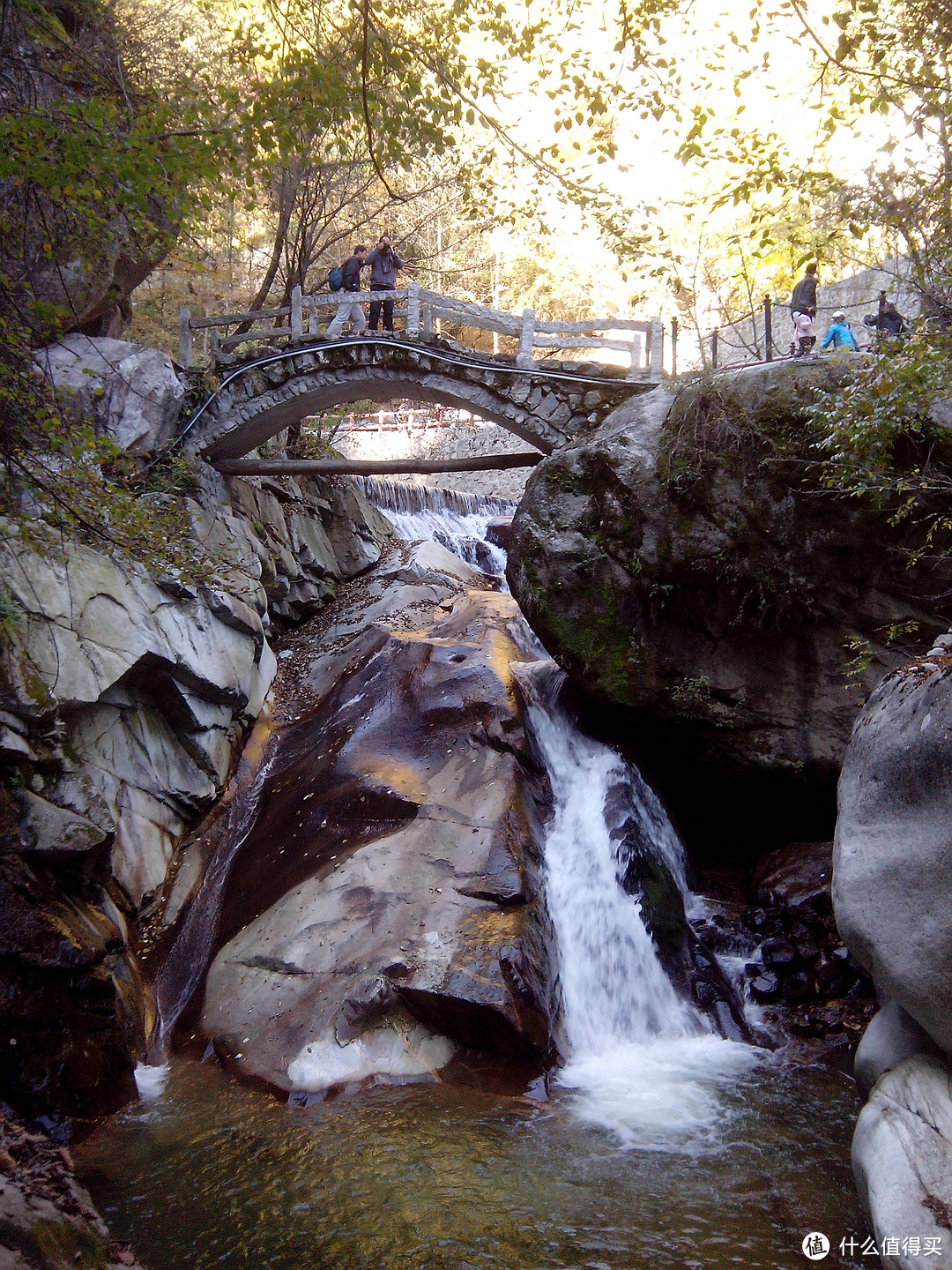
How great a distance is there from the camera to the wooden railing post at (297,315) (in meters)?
11.2

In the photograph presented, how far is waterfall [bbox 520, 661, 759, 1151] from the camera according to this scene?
16.7 feet

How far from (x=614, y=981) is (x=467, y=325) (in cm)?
818

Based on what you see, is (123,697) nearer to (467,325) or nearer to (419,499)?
(467,325)

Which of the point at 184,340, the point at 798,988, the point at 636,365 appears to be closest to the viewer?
the point at 798,988

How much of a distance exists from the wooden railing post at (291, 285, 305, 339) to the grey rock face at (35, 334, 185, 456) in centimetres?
183

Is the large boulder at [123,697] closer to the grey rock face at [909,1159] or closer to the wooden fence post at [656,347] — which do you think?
the grey rock face at [909,1159]

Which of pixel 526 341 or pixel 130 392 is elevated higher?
pixel 526 341

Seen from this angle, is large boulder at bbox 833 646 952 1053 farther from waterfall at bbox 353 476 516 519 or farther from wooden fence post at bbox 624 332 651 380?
waterfall at bbox 353 476 516 519

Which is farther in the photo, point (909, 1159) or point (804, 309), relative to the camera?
point (804, 309)

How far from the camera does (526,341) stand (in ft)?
34.2

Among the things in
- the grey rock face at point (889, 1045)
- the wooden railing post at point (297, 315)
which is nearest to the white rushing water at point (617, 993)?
the grey rock face at point (889, 1045)

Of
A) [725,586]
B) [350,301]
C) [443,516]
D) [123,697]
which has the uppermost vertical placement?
[350,301]

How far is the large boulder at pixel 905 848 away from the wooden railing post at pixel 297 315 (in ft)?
30.9

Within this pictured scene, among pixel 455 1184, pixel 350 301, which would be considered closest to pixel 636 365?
pixel 350 301
